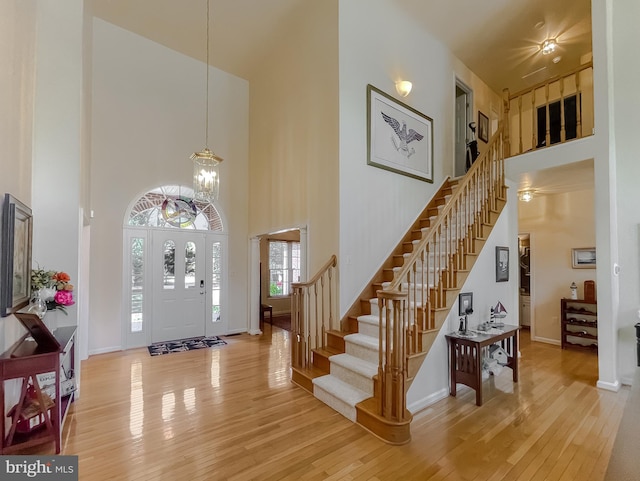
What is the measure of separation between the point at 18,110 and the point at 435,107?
5343 mm

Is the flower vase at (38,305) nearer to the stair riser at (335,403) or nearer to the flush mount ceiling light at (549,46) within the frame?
the stair riser at (335,403)

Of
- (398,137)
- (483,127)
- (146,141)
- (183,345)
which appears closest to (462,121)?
(483,127)

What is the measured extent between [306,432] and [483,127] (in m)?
7.02

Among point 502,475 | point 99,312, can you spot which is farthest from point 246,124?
point 502,475

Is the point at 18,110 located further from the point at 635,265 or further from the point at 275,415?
the point at 635,265

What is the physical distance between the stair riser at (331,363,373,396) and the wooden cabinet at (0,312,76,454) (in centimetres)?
237

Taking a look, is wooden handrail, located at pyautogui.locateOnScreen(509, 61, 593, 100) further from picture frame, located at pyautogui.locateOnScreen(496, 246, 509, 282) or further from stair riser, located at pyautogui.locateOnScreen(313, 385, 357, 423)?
stair riser, located at pyautogui.locateOnScreen(313, 385, 357, 423)

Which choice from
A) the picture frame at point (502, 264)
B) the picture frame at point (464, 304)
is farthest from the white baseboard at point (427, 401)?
the picture frame at point (502, 264)

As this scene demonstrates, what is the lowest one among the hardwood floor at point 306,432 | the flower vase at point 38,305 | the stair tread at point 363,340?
the hardwood floor at point 306,432

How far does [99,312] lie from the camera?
4.84 meters

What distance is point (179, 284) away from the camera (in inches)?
220

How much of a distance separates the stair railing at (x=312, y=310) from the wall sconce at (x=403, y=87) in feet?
9.09

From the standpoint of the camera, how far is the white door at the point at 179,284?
5379 mm

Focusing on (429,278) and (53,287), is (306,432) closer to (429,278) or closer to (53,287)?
(429,278)
